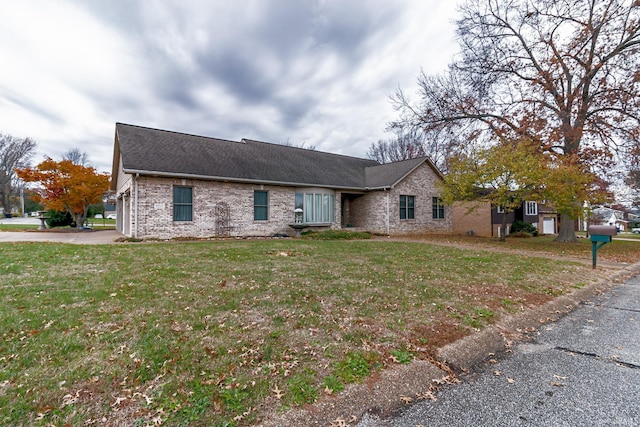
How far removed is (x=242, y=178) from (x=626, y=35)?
20319 millimetres

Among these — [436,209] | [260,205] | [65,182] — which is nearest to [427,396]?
[260,205]

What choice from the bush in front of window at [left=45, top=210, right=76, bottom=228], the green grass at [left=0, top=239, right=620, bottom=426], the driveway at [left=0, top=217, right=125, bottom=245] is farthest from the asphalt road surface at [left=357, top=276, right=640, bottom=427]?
the bush in front of window at [left=45, top=210, right=76, bottom=228]

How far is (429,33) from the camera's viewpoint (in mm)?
10523

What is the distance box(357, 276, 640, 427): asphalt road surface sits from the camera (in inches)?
86.2

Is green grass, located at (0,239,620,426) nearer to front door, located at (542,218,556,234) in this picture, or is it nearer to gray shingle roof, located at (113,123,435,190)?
gray shingle roof, located at (113,123,435,190)

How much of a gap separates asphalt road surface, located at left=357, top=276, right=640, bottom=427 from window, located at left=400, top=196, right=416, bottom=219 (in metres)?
15.2

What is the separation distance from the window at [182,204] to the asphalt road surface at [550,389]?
12707 millimetres

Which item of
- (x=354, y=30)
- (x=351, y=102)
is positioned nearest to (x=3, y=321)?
(x=354, y=30)

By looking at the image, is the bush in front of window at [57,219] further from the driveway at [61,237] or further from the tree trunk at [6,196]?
the tree trunk at [6,196]

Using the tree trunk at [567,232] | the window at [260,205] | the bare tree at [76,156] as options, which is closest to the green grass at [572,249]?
the tree trunk at [567,232]

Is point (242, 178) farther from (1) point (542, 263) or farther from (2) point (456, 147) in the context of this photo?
(2) point (456, 147)

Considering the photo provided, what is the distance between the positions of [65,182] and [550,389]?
2336 cm

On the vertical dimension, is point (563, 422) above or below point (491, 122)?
below

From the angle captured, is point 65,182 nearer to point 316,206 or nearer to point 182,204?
point 182,204
